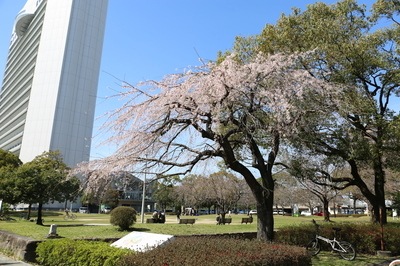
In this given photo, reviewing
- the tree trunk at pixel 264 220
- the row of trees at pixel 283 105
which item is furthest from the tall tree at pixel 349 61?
the tree trunk at pixel 264 220

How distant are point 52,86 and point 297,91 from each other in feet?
263

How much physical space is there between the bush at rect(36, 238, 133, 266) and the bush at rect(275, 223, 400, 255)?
26.9 ft

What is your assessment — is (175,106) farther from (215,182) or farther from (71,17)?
(71,17)

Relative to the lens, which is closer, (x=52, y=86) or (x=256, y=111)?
(x=256, y=111)

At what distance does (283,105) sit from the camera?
29.8 feet

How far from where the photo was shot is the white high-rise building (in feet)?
252

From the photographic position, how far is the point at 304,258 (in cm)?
670

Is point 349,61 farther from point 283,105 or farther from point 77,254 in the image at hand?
point 77,254

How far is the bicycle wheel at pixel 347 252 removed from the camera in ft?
33.6

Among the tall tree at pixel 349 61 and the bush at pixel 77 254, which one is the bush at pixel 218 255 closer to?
the bush at pixel 77 254

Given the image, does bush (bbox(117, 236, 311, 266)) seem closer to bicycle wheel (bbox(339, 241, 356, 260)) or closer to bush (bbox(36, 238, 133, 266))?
bush (bbox(36, 238, 133, 266))

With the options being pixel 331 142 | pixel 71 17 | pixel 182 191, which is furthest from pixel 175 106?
pixel 71 17

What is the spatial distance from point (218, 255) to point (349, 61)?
480 inches

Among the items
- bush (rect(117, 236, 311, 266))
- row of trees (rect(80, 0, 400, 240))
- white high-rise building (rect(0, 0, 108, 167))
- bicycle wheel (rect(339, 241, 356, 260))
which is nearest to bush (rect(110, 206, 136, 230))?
row of trees (rect(80, 0, 400, 240))
